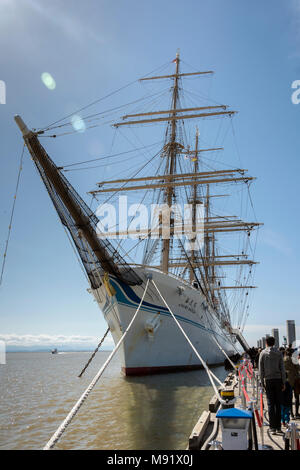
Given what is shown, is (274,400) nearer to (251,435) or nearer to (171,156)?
(251,435)

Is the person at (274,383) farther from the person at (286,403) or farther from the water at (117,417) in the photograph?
the water at (117,417)

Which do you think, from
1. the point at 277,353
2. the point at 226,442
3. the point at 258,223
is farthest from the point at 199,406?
the point at 258,223

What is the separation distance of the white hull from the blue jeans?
390 inches

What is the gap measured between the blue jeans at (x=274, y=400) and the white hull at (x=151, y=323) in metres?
9.91

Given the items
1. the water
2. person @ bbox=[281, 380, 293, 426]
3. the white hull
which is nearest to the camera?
person @ bbox=[281, 380, 293, 426]

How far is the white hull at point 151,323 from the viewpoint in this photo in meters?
15.4

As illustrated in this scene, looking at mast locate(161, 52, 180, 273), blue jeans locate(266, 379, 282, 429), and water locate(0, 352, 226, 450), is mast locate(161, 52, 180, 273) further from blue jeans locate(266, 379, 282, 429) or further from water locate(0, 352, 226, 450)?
blue jeans locate(266, 379, 282, 429)

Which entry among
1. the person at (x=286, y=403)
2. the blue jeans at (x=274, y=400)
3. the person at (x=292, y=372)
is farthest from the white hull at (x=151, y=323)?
the blue jeans at (x=274, y=400)

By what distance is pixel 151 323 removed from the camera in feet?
50.7

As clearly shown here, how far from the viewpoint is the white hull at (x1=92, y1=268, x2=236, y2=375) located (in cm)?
1542

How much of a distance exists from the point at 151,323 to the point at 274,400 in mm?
10040

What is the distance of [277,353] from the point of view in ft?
18.9

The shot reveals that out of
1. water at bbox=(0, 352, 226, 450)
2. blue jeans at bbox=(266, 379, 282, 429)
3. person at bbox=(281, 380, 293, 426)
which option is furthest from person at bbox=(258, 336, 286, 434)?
water at bbox=(0, 352, 226, 450)
